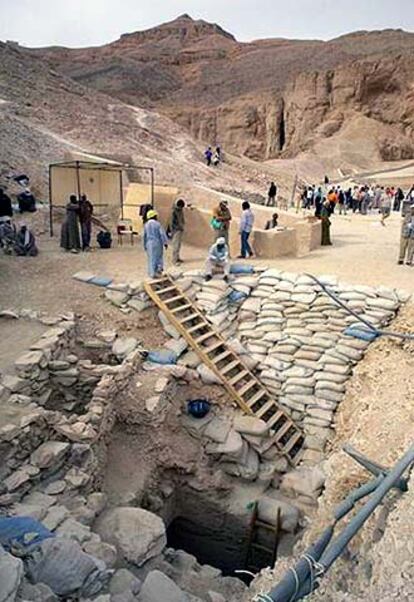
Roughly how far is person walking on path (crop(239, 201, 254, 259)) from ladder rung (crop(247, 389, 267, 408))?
11.2 feet

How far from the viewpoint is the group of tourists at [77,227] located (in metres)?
10.8

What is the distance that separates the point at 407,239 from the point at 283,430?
4668 mm

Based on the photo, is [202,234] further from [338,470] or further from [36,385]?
[338,470]

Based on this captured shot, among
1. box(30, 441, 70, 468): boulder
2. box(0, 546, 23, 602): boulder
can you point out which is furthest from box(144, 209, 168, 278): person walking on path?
box(0, 546, 23, 602): boulder

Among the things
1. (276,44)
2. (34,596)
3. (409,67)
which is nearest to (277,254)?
(34,596)

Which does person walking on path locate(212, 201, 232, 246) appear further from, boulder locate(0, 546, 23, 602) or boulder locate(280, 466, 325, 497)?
boulder locate(0, 546, 23, 602)

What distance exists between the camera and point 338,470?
5504mm

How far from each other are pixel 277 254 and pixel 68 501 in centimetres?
693

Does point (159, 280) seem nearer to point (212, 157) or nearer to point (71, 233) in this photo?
point (71, 233)

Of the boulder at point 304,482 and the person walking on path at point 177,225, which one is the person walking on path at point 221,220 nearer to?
the person walking on path at point 177,225

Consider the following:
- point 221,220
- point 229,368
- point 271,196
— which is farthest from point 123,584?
point 271,196

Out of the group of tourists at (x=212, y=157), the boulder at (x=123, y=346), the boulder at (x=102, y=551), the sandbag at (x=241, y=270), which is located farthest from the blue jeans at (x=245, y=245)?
the group of tourists at (x=212, y=157)

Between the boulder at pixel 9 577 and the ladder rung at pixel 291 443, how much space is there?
17.2ft

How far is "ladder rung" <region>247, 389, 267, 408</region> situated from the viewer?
8.05 metres
